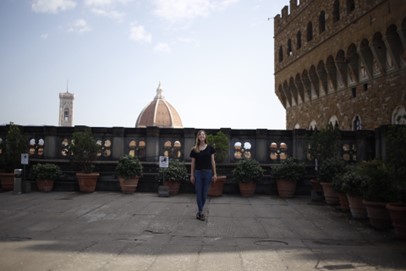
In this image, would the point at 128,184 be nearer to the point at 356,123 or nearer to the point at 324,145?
the point at 324,145

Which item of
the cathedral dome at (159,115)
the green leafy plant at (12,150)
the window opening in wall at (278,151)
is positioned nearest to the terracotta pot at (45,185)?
the green leafy plant at (12,150)

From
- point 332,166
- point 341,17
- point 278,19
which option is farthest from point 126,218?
point 278,19

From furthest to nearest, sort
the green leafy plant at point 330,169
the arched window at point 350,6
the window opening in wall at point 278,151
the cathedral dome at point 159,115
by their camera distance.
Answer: the cathedral dome at point 159,115, the arched window at point 350,6, the window opening in wall at point 278,151, the green leafy plant at point 330,169

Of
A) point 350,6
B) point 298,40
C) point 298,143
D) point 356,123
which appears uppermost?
point 298,40

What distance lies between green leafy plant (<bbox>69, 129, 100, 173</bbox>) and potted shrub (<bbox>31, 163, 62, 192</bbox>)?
0.65 metres

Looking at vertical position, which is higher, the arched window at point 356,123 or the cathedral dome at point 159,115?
the cathedral dome at point 159,115

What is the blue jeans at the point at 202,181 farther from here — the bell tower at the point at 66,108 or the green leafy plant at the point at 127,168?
the bell tower at the point at 66,108

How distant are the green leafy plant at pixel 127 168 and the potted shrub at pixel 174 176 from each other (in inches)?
30.1

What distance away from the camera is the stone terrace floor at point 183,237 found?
173 inches

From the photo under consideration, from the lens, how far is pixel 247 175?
10.9m

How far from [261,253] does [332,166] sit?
5.76m

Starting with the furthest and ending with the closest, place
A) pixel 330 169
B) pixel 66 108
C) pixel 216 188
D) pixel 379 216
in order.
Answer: pixel 66 108 → pixel 216 188 → pixel 330 169 → pixel 379 216

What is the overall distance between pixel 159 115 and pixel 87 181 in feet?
201

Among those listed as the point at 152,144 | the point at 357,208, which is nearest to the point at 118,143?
the point at 152,144
